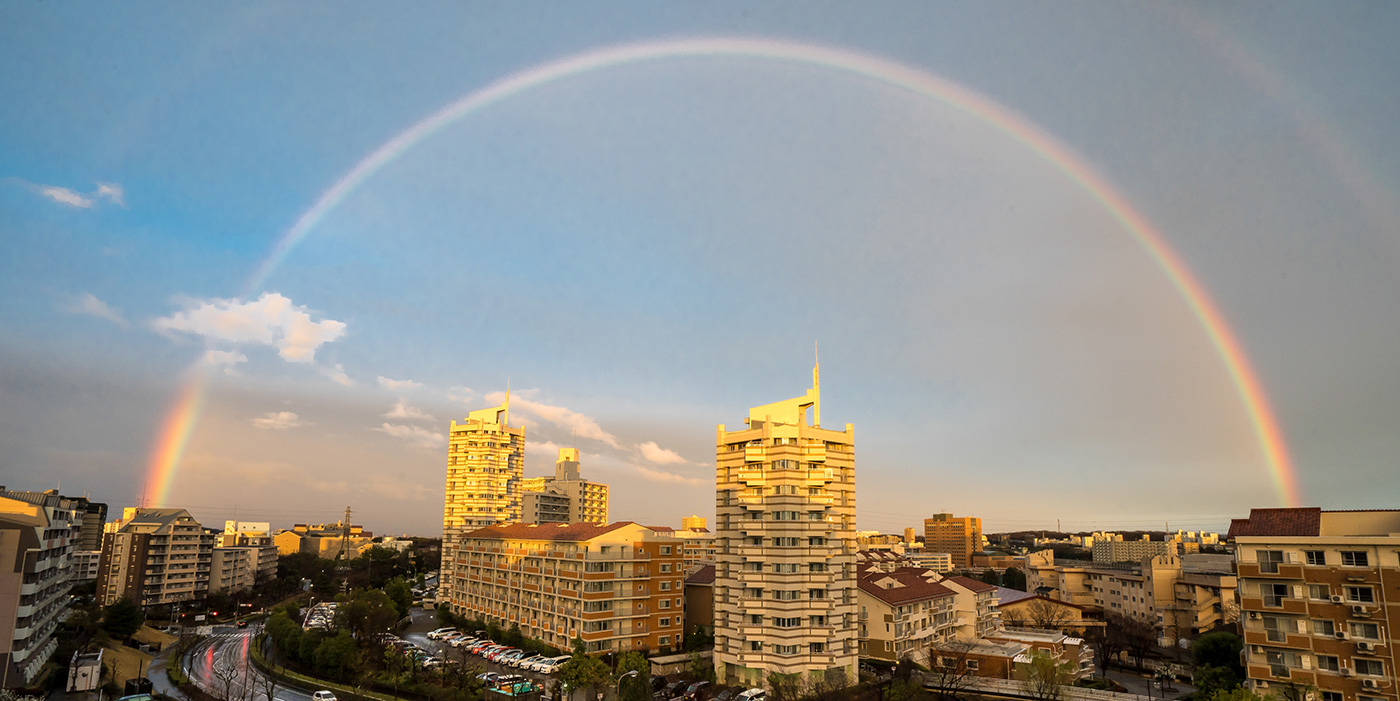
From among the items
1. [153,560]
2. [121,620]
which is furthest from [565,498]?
[121,620]

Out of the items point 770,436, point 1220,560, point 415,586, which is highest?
point 770,436

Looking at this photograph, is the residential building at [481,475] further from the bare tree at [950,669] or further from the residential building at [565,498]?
the bare tree at [950,669]

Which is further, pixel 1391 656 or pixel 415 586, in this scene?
pixel 415 586

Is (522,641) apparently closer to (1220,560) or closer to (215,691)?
(215,691)

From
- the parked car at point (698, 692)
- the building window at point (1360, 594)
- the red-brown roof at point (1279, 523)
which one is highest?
the red-brown roof at point (1279, 523)

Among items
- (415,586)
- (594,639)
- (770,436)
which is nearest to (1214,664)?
(770,436)

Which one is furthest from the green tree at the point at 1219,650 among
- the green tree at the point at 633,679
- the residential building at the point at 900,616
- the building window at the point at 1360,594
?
the green tree at the point at 633,679
